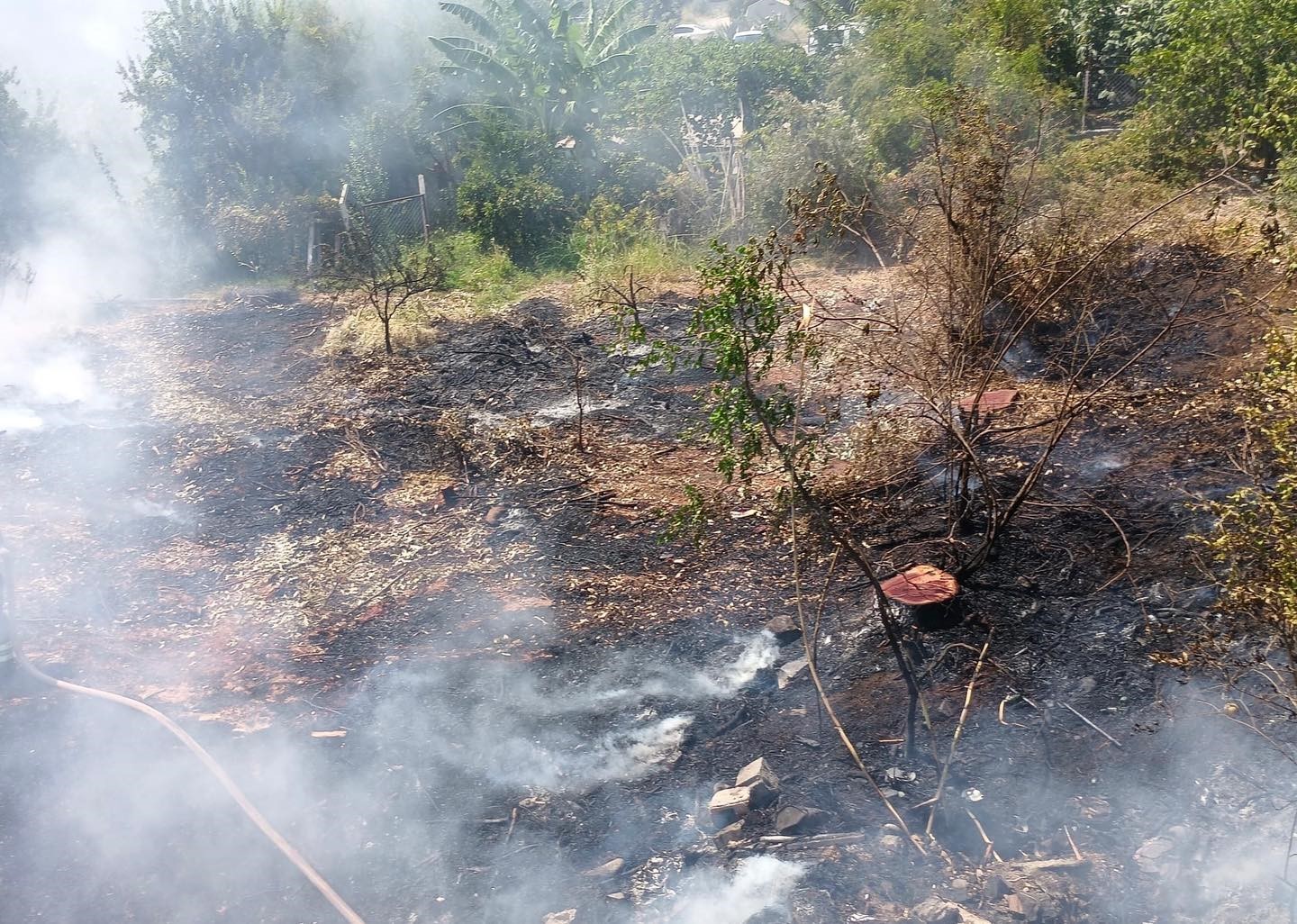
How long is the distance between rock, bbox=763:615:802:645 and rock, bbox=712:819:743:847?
4.71ft

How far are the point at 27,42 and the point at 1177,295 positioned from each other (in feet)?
84.0

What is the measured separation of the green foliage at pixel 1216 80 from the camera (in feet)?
29.8

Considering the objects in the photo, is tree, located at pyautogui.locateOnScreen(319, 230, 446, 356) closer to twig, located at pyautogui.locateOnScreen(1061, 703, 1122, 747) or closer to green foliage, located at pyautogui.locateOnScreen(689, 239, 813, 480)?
green foliage, located at pyautogui.locateOnScreen(689, 239, 813, 480)

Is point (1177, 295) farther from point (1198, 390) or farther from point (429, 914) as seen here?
point (429, 914)

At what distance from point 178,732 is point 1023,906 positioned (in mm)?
4382

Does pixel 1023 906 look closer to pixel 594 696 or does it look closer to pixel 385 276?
pixel 594 696

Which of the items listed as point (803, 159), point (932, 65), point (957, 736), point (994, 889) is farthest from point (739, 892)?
point (932, 65)

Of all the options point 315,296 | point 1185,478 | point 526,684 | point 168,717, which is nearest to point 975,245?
point 1185,478

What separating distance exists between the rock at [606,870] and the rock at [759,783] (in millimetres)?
686

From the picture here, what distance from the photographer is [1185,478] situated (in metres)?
6.00

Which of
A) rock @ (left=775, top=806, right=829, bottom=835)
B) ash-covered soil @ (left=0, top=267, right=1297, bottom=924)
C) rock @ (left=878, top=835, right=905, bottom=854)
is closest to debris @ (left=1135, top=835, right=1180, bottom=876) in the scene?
ash-covered soil @ (left=0, top=267, right=1297, bottom=924)

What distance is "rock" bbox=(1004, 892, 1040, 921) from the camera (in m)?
3.77

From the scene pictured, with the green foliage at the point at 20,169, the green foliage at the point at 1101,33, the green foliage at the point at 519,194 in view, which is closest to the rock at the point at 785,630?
the green foliage at the point at 519,194

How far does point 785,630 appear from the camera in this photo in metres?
5.70
